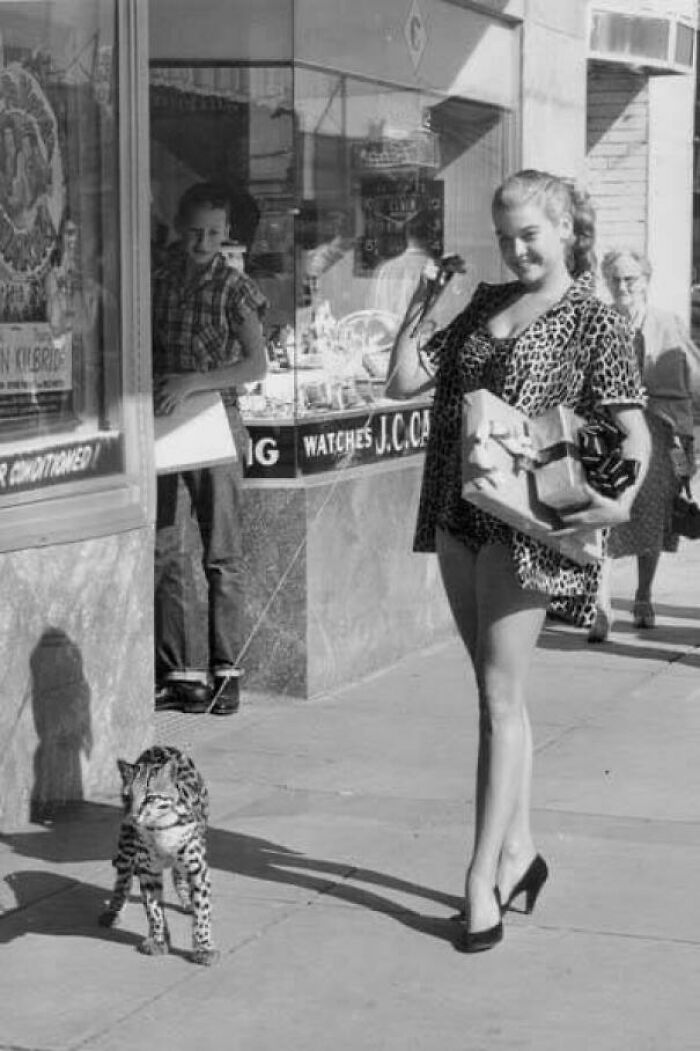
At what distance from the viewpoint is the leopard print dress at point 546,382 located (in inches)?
208

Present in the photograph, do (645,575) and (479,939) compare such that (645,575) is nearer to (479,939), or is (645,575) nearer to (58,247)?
(58,247)

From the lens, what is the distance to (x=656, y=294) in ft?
48.1

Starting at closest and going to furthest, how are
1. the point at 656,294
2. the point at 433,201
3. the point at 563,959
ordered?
the point at 563,959
the point at 433,201
the point at 656,294

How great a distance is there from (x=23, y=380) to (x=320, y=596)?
2135 mm

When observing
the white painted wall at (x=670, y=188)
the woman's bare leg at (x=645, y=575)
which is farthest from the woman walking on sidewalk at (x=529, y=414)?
the white painted wall at (x=670, y=188)

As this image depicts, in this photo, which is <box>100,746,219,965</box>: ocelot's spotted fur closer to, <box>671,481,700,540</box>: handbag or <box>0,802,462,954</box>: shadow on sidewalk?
<box>0,802,462,954</box>: shadow on sidewalk

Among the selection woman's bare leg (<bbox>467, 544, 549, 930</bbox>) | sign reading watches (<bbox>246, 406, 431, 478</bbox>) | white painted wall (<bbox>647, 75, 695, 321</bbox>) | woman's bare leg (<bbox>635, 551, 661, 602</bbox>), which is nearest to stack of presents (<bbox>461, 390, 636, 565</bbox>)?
A: woman's bare leg (<bbox>467, 544, 549, 930</bbox>)

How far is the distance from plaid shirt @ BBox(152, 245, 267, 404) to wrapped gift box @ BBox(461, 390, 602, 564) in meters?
3.03

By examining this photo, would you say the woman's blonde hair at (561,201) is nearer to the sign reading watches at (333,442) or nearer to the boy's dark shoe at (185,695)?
the sign reading watches at (333,442)

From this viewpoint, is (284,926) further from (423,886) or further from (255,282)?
(255,282)

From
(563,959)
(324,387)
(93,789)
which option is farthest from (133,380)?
(563,959)

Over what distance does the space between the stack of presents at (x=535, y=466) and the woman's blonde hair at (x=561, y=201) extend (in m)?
0.50

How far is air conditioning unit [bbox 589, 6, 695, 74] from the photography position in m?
13.1

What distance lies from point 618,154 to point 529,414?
9.61 meters
